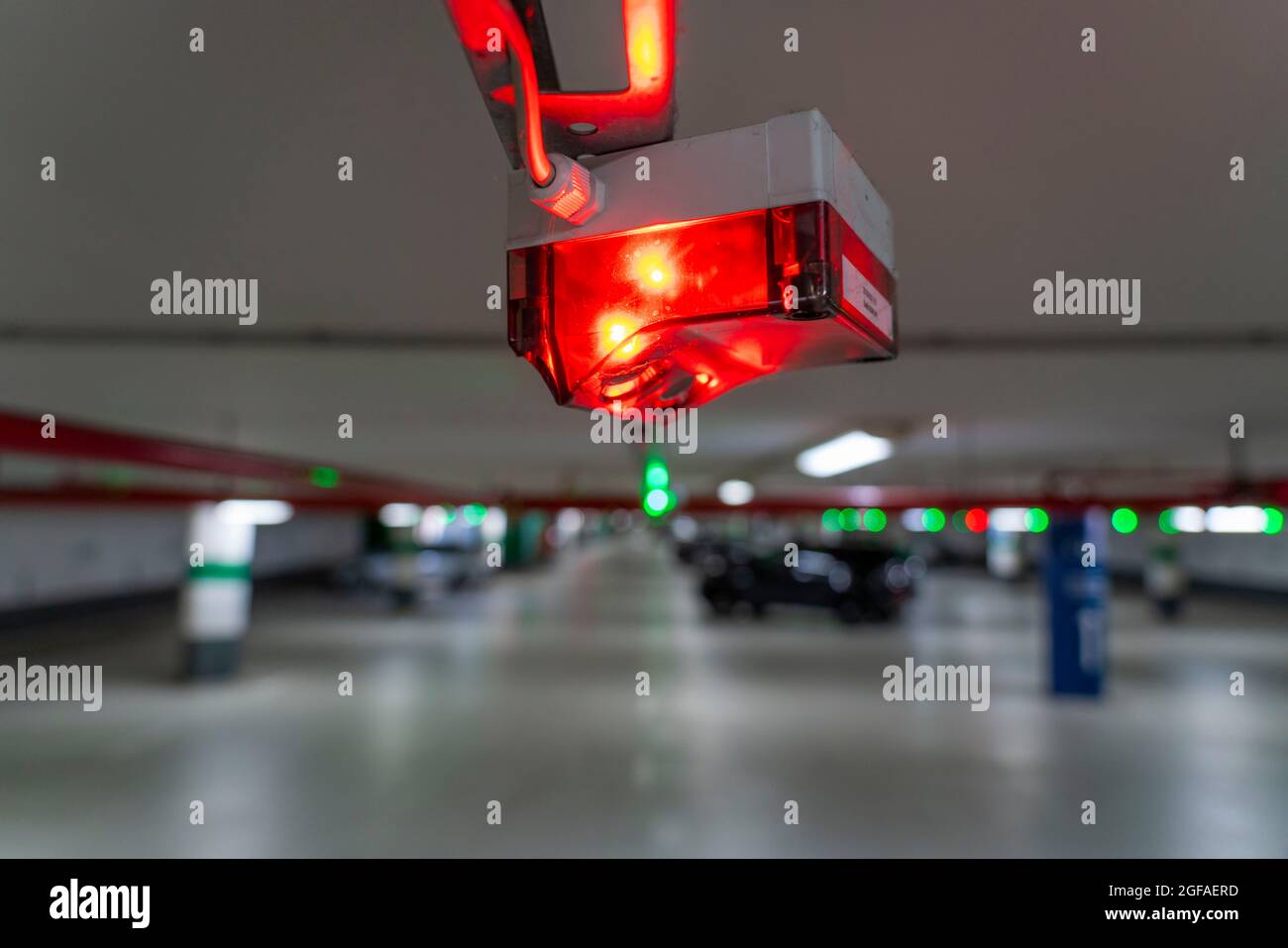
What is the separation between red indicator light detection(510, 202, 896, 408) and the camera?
956mm

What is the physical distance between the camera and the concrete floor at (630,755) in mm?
4785

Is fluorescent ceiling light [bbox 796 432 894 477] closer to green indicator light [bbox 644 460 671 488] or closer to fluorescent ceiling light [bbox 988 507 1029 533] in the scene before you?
fluorescent ceiling light [bbox 988 507 1029 533]

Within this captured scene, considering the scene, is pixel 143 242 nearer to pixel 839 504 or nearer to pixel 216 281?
pixel 216 281

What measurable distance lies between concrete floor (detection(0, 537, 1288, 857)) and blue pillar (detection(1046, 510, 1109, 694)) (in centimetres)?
42

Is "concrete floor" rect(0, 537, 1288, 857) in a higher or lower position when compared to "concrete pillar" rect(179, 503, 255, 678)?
lower

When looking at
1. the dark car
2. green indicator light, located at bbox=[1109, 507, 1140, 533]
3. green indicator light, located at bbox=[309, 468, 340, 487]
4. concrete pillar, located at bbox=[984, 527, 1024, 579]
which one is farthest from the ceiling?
concrete pillar, located at bbox=[984, 527, 1024, 579]

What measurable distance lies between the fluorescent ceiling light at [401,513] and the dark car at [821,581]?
6268 millimetres

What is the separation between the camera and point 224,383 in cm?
468

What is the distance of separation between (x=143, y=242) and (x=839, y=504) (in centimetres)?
852

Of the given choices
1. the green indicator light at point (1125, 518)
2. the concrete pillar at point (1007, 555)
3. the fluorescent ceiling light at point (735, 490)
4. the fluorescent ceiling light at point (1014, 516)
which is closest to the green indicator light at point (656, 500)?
the fluorescent ceiling light at point (1014, 516)

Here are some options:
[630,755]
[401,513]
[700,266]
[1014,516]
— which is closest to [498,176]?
[700,266]

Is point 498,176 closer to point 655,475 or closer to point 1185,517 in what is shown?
point 655,475

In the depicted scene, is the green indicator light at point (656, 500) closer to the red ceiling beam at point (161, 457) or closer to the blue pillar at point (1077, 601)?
the red ceiling beam at point (161, 457)
